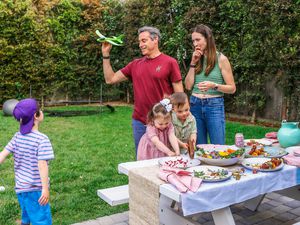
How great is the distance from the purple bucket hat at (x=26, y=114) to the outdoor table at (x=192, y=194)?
694mm

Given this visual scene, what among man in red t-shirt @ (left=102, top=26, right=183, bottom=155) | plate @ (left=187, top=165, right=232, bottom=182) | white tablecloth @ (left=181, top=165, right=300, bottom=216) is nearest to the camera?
white tablecloth @ (left=181, top=165, right=300, bottom=216)

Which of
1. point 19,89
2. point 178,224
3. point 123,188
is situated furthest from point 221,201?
point 19,89

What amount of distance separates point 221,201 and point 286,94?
591 cm

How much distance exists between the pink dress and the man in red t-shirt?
259 millimetres

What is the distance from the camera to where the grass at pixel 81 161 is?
3504 millimetres

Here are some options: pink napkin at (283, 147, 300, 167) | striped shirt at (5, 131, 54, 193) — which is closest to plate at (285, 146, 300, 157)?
pink napkin at (283, 147, 300, 167)

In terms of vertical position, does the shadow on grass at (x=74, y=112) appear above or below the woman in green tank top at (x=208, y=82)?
below

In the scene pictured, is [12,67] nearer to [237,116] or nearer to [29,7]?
[29,7]

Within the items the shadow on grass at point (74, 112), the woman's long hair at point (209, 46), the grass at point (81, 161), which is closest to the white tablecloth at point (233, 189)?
the woman's long hair at point (209, 46)

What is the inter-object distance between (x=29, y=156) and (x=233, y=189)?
1.30 metres

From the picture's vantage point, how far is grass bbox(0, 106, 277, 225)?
350 centimetres

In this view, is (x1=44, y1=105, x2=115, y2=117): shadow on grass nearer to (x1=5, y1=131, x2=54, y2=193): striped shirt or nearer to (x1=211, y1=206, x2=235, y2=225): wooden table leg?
(x1=5, y1=131, x2=54, y2=193): striped shirt

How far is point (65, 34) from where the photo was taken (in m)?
11.6

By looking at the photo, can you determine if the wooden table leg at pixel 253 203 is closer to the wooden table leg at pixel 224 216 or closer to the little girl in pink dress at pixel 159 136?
the little girl in pink dress at pixel 159 136
